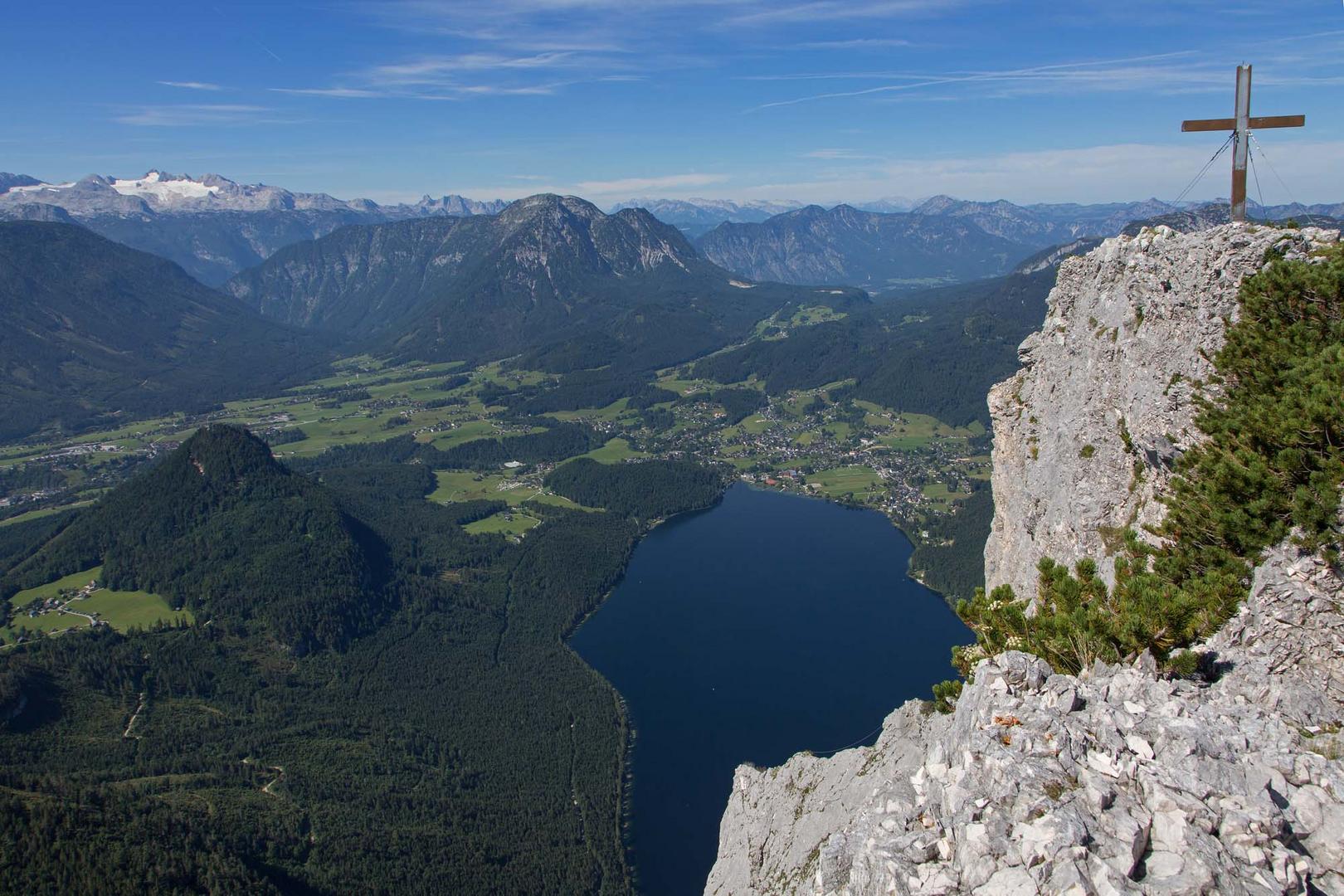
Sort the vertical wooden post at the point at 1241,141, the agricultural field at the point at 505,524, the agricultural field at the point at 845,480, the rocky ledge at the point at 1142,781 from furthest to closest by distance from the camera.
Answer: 1. the agricultural field at the point at 845,480
2. the agricultural field at the point at 505,524
3. the vertical wooden post at the point at 1241,141
4. the rocky ledge at the point at 1142,781

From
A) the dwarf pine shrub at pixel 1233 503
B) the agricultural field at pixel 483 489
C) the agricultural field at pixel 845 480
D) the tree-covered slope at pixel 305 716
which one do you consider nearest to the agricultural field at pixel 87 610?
the tree-covered slope at pixel 305 716

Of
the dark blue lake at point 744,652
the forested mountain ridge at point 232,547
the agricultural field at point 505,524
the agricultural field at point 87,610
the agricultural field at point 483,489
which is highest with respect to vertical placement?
the forested mountain ridge at point 232,547

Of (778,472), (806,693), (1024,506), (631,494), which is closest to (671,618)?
(806,693)

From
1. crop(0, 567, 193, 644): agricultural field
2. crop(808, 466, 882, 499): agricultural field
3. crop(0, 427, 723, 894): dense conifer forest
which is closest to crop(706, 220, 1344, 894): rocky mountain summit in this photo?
crop(0, 427, 723, 894): dense conifer forest

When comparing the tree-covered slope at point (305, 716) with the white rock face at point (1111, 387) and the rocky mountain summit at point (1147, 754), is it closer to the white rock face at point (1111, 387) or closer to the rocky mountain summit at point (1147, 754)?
the rocky mountain summit at point (1147, 754)

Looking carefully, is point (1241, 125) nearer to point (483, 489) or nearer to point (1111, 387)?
point (1111, 387)

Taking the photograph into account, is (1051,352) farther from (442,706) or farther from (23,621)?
(23,621)
